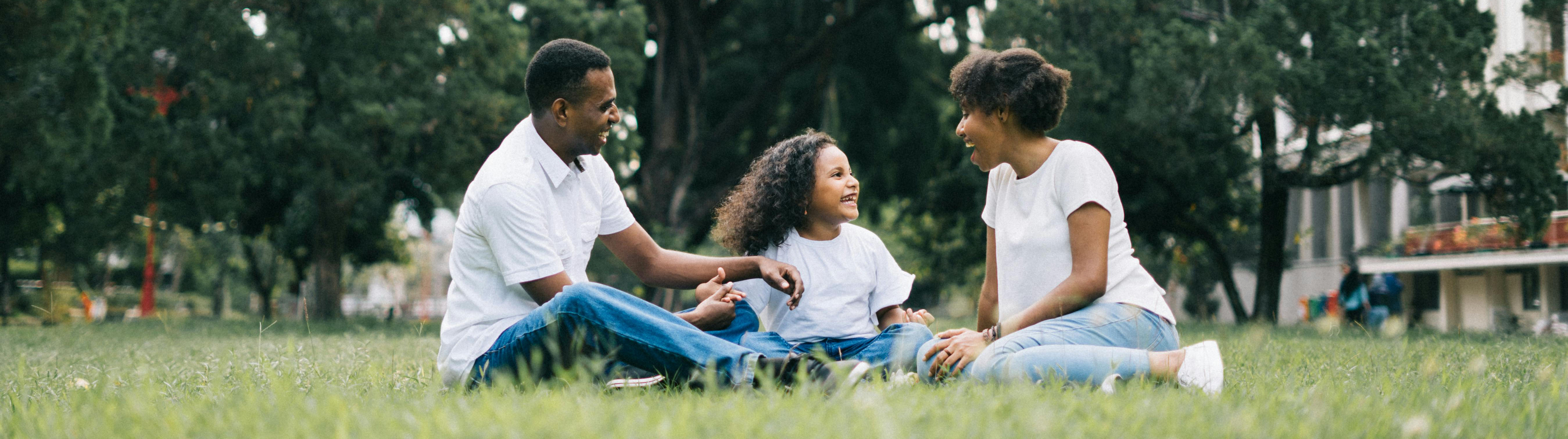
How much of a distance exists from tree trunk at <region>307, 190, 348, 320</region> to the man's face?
14483 millimetres

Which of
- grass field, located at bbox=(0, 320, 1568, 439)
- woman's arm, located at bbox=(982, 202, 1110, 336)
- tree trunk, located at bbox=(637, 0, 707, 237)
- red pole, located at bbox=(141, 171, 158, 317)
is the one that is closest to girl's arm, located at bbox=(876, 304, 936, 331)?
woman's arm, located at bbox=(982, 202, 1110, 336)

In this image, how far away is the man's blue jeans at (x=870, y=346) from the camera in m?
3.71

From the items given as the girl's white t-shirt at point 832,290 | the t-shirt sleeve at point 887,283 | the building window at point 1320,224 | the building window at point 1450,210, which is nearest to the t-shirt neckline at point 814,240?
the girl's white t-shirt at point 832,290

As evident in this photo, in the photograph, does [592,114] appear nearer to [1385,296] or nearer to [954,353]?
[954,353]

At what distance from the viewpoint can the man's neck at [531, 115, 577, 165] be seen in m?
3.94

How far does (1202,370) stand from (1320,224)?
34.4 metres

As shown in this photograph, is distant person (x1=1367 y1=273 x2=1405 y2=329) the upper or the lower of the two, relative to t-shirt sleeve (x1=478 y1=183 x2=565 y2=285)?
lower

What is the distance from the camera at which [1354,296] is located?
1798 cm

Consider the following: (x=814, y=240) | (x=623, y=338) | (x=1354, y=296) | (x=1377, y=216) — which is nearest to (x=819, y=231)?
(x=814, y=240)

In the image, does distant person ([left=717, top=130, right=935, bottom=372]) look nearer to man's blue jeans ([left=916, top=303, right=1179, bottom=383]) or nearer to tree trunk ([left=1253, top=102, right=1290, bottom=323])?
man's blue jeans ([left=916, top=303, right=1179, bottom=383])

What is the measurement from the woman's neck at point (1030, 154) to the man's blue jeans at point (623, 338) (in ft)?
4.13

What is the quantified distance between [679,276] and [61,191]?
64.0 feet

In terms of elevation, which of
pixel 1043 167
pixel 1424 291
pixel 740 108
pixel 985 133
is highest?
pixel 740 108

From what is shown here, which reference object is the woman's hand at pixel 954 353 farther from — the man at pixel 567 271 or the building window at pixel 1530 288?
the building window at pixel 1530 288
